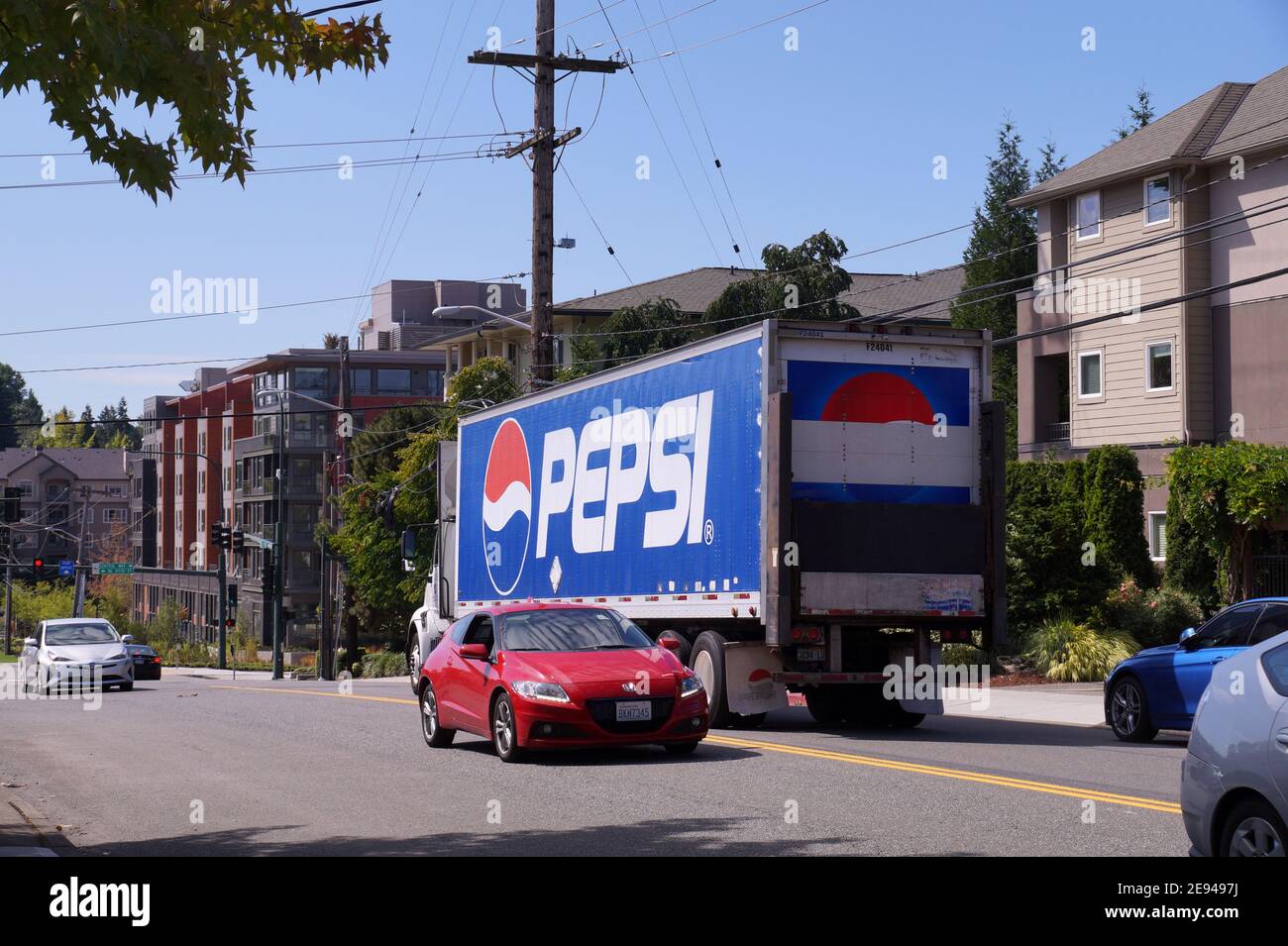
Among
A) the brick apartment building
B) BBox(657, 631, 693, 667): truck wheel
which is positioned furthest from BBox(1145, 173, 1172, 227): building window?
the brick apartment building

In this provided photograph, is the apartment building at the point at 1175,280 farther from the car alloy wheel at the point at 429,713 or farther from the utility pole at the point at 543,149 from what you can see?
the car alloy wheel at the point at 429,713

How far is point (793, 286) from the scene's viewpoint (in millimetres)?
47688

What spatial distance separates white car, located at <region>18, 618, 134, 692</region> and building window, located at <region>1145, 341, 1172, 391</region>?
24.5 meters

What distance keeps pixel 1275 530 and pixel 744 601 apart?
675 inches

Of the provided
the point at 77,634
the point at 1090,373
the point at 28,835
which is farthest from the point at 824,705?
the point at 1090,373

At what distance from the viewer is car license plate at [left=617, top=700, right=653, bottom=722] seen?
14.1 meters

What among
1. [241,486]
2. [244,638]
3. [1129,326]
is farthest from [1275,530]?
[241,486]

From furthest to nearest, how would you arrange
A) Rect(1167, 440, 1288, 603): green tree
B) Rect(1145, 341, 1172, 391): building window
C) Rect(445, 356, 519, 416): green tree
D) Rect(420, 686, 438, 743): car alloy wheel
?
Rect(445, 356, 519, 416): green tree → Rect(1145, 341, 1172, 391): building window → Rect(1167, 440, 1288, 603): green tree → Rect(420, 686, 438, 743): car alloy wheel

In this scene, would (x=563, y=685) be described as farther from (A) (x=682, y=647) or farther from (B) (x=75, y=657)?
(B) (x=75, y=657)

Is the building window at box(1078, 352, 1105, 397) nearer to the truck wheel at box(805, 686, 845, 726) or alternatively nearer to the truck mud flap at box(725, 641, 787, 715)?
the truck wheel at box(805, 686, 845, 726)

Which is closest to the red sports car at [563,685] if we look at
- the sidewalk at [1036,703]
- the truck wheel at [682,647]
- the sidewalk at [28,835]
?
the truck wheel at [682,647]

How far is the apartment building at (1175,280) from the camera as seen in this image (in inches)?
1404

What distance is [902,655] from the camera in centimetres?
1777

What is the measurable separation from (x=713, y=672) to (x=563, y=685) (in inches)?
157
